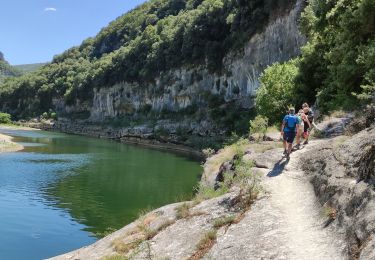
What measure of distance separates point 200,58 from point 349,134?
303 ft

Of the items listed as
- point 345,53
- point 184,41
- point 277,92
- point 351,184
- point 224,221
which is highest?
point 184,41

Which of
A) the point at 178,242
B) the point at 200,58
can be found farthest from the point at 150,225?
the point at 200,58

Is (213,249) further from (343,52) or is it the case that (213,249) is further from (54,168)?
(54,168)

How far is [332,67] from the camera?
94.3 ft

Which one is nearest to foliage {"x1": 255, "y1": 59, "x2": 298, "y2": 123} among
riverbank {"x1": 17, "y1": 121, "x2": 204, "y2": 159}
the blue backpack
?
the blue backpack

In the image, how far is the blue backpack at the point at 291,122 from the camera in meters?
18.6

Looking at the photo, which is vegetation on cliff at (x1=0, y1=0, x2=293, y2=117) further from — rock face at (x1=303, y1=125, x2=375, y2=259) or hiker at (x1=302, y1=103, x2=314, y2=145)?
rock face at (x1=303, y1=125, x2=375, y2=259)

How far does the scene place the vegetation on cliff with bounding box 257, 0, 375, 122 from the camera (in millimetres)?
24542

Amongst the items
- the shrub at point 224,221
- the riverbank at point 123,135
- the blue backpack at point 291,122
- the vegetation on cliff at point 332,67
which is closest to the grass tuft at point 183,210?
the shrub at point 224,221

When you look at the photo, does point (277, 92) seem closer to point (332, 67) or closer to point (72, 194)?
point (332, 67)

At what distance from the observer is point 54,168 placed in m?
56.3

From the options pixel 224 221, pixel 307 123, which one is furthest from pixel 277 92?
pixel 224 221

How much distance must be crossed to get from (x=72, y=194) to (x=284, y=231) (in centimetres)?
3122

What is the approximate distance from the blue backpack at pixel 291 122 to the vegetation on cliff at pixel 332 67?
345cm
